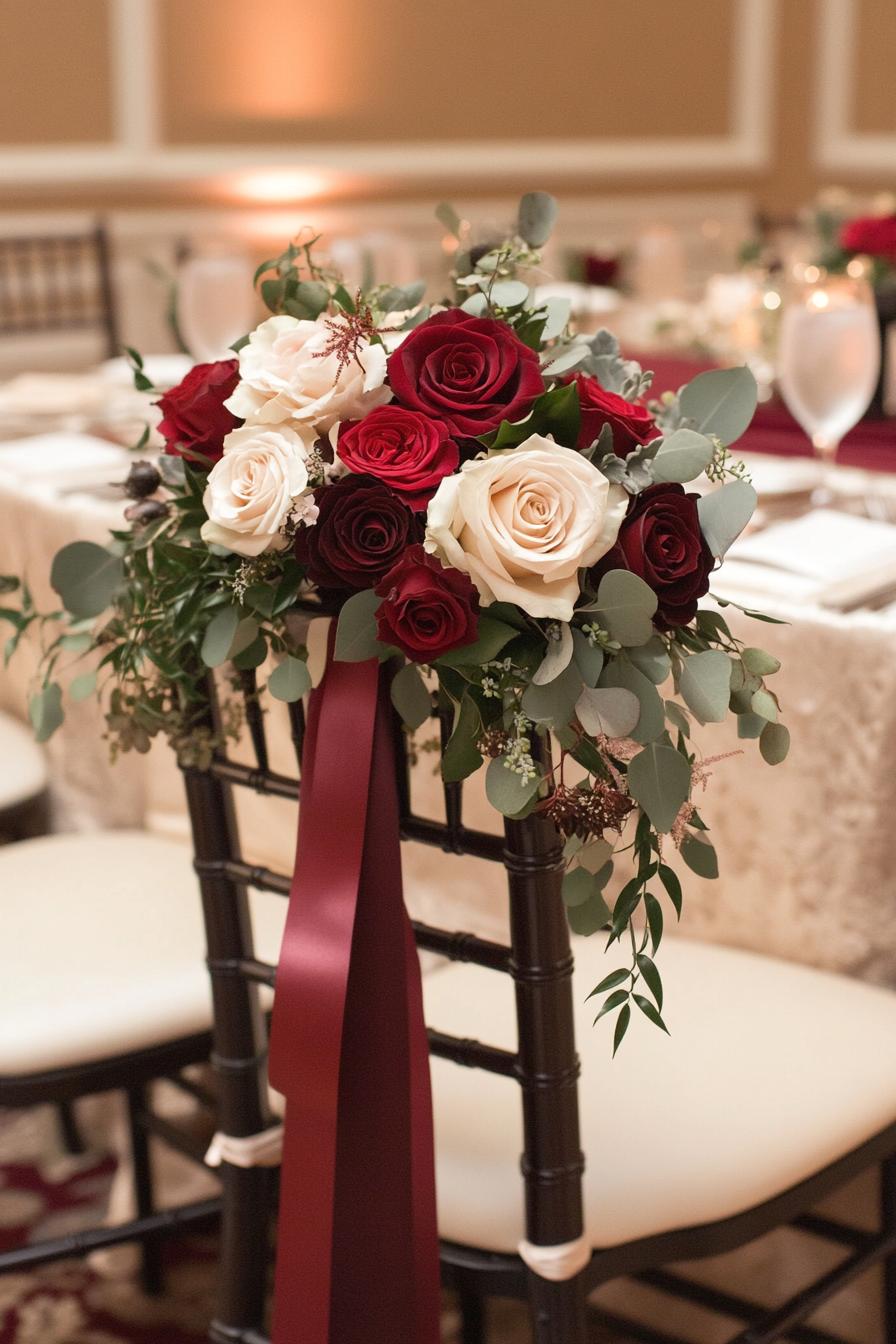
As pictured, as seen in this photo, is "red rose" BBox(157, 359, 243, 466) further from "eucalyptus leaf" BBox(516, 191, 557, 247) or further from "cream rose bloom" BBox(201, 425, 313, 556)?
"eucalyptus leaf" BBox(516, 191, 557, 247)

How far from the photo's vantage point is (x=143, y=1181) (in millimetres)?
1834

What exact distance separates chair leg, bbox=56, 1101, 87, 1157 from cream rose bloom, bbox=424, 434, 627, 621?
1438mm

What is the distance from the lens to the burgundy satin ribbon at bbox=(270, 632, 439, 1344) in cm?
99

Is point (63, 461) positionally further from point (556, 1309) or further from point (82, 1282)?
point (556, 1309)

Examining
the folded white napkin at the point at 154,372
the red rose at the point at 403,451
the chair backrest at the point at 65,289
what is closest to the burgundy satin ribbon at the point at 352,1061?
the red rose at the point at 403,451

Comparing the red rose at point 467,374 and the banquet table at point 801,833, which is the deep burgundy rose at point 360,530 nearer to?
the red rose at point 467,374

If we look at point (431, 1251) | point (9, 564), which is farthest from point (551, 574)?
point (9, 564)

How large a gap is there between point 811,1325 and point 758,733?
3.18ft

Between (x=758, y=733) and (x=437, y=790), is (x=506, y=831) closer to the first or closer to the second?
(x=758, y=733)

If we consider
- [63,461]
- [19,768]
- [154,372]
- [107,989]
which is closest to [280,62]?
[154,372]

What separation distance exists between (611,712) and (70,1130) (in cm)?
147

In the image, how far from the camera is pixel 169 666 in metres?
1.09

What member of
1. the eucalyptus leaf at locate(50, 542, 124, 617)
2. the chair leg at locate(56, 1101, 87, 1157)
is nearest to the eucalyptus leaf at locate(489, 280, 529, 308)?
the eucalyptus leaf at locate(50, 542, 124, 617)

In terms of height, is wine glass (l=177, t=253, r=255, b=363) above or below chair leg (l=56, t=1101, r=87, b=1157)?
above
